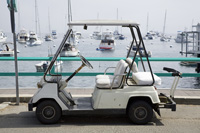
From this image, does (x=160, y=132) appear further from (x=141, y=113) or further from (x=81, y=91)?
(x=81, y=91)

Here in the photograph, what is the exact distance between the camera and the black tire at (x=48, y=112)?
616 centimetres

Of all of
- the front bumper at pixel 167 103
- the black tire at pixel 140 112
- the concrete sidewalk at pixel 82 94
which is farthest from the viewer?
the concrete sidewalk at pixel 82 94

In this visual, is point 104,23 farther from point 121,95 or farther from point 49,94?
point 49,94

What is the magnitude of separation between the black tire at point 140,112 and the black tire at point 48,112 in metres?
1.50

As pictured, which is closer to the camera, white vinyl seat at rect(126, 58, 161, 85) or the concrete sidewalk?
white vinyl seat at rect(126, 58, 161, 85)

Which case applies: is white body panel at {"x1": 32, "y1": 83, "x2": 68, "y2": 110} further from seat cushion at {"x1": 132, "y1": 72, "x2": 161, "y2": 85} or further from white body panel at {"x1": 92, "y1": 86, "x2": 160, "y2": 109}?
seat cushion at {"x1": 132, "y1": 72, "x2": 161, "y2": 85}

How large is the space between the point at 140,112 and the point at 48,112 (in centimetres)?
191

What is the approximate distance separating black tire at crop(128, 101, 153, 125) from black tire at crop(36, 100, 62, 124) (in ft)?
4.91

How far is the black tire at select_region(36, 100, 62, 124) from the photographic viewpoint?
6164mm

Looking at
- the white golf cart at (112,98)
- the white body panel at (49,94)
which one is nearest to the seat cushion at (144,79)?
the white golf cart at (112,98)

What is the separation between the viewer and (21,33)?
126125 millimetres

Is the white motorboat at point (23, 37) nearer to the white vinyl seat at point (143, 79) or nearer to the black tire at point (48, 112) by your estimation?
the black tire at point (48, 112)

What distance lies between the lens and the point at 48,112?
621 cm

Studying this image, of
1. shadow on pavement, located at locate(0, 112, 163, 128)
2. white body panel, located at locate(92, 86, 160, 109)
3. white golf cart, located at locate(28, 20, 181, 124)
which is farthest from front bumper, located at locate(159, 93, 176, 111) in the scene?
shadow on pavement, located at locate(0, 112, 163, 128)
